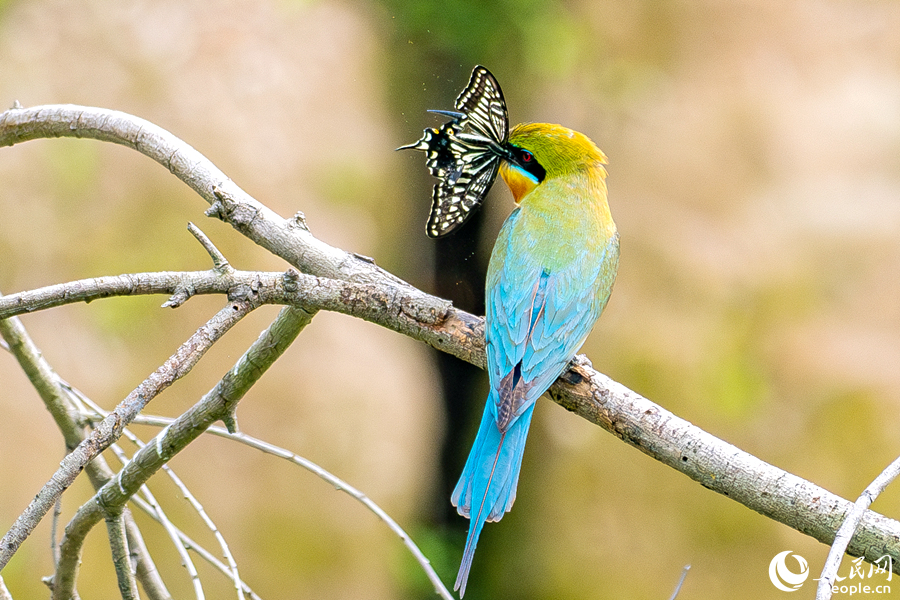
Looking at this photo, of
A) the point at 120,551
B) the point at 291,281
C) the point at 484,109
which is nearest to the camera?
the point at 291,281

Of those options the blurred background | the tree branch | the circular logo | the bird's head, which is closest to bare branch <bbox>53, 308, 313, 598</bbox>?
the tree branch

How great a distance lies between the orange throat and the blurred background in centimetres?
76

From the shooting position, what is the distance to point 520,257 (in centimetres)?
139

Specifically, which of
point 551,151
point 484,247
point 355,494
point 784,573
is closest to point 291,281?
point 355,494

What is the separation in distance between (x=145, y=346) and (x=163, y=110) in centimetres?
74

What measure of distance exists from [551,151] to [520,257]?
10.6 inches

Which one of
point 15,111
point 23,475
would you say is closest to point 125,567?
point 15,111

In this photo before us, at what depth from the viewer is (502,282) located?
137cm

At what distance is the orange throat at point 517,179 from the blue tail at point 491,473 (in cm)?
54

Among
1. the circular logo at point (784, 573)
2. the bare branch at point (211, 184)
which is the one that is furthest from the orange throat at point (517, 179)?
the circular logo at point (784, 573)

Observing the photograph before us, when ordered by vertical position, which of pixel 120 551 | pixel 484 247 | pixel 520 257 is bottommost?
pixel 120 551

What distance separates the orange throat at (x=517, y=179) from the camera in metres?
1.56

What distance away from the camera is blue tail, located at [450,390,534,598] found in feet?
3.78

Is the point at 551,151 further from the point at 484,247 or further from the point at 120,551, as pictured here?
the point at 120,551
